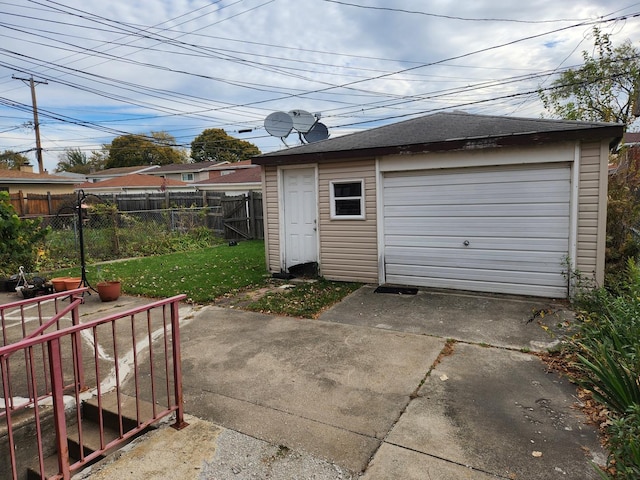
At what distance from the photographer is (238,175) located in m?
23.0

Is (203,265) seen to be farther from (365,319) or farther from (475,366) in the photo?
(475,366)

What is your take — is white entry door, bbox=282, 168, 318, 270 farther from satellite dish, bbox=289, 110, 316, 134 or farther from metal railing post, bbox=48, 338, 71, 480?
metal railing post, bbox=48, 338, 71, 480

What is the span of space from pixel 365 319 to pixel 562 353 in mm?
2267

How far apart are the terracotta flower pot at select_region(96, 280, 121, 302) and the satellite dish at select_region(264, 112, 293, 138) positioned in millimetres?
5149

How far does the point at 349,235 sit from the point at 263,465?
5.33 metres

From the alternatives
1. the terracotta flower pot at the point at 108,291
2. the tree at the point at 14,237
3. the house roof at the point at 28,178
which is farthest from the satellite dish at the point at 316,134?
the house roof at the point at 28,178

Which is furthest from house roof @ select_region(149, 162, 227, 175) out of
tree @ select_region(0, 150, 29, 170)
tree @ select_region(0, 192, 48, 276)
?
tree @ select_region(0, 192, 48, 276)

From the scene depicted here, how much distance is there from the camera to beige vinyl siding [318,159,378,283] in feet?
24.1

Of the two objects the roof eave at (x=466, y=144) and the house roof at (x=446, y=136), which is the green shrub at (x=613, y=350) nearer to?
the roof eave at (x=466, y=144)

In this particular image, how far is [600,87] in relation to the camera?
690 inches

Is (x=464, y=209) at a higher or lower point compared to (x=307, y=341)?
higher

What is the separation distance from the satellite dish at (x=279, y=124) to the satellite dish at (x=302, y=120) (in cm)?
16

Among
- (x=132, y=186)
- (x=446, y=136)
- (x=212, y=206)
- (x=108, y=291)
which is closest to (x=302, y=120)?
(x=446, y=136)

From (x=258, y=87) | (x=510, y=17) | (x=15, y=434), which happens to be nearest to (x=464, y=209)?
(x=15, y=434)
